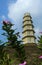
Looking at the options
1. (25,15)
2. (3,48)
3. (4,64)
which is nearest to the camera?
(4,64)

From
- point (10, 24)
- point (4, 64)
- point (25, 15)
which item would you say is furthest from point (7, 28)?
point (25, 15)

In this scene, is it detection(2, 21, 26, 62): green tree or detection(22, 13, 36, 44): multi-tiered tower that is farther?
detection(22, 13, 36, 44): multi-tiered tower

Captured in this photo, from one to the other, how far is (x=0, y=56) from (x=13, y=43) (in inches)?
18.5

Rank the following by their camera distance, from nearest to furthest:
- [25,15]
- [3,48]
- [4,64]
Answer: [4,64]
[3,48]
[25,15]

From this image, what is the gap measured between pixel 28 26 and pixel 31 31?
426mm

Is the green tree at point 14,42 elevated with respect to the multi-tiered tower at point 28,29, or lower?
lower

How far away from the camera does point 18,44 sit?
5.46 metres

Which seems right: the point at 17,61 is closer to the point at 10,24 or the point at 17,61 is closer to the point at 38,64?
the point at 38,64

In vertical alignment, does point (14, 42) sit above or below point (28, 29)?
below

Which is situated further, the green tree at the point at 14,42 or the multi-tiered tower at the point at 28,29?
the multi-tiered tower at the point at 28,29

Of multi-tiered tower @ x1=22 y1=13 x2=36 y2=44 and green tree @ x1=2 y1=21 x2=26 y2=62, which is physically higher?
multi-tiered tower @ x1=22 y1=13 x2=36 y2=44

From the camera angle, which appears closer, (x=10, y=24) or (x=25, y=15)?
(x=10, y=24)

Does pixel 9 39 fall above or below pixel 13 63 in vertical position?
above

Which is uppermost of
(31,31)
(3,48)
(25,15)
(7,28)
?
(25,15)
